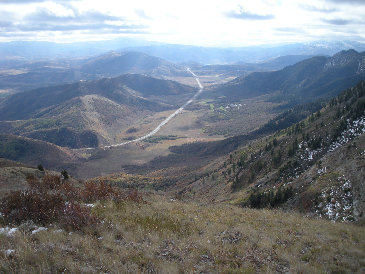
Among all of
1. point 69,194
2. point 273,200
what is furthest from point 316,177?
point 69,194

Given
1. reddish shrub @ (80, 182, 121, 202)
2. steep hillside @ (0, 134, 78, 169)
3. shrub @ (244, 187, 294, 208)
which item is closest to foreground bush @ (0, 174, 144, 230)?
reddish shrub @ (80, 182, 121, 202)

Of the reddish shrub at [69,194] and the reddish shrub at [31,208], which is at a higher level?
the reddish shrub at [31,208]

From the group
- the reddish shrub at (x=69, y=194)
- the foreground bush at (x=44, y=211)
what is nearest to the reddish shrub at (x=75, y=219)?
the foreground bush at (x=44, y=211)

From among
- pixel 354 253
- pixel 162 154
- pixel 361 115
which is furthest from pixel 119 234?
pixel 162 154

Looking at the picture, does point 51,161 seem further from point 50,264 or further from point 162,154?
point 50,264

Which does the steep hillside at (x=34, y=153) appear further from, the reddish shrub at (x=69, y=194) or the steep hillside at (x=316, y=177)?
the reddish shrub at (x=69, y=194)

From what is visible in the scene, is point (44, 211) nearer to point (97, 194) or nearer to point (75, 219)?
point (75, 219)
